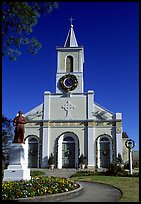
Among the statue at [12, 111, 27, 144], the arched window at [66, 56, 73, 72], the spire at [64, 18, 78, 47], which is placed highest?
the spire at [64, 18, 78, 47]

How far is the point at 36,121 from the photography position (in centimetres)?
3234

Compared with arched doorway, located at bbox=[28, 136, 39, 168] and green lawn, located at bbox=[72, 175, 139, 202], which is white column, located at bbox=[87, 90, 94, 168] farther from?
green lawn, located at bbox=[72, 175, 139, 202]

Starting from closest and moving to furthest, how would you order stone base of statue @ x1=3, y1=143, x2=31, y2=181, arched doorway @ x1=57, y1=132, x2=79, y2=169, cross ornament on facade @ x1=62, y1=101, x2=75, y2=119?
stone base of statue @ x1=3, y1=143, x2=31, y2=181 < arched doorway @ x1=57, y1=132, x2=79, y2=169 < cross ornament on facade @ x1=62, y1=101, x2=75, y2=119

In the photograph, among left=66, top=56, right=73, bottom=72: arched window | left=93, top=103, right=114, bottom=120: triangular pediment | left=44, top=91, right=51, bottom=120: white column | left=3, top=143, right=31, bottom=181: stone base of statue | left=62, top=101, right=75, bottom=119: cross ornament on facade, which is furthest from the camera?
left=66, top=56, right=73, bottom=72: arched window

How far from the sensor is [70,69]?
114 feet

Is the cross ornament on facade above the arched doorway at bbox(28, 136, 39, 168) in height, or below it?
above

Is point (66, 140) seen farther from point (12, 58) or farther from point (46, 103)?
point (12, 58)

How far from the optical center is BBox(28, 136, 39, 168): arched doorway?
31.4m

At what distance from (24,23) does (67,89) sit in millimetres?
26134

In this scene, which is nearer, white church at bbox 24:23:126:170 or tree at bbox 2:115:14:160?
tree at bbox 2:115:14:160

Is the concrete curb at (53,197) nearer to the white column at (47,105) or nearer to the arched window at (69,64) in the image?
the white column at (47,105)

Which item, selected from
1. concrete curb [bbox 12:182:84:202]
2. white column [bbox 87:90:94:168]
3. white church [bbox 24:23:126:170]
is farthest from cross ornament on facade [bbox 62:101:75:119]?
concrete curb [bbox 12:182:84:202]

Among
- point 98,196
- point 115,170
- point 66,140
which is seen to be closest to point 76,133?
point 66,140

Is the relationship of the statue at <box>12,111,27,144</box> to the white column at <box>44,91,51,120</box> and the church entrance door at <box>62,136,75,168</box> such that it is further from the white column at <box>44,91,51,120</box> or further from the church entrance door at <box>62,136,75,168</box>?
the church entrance door at <box>62,136,75,168</box>
